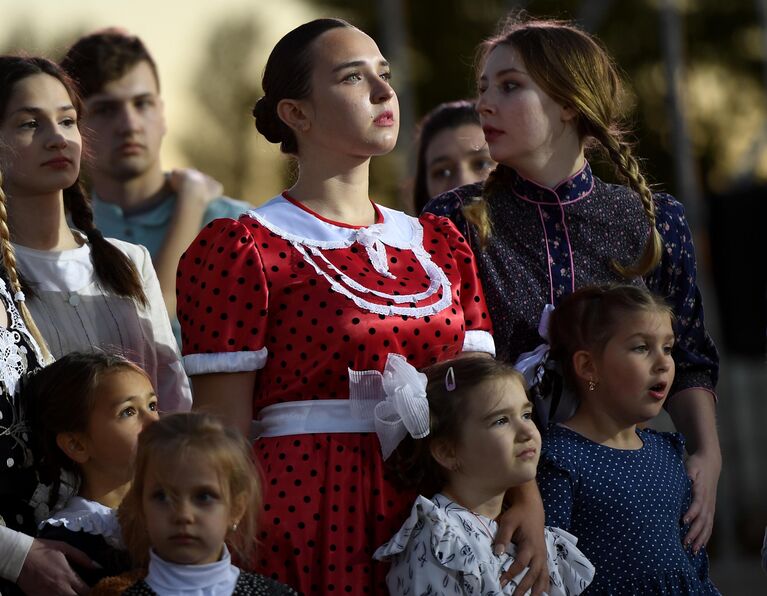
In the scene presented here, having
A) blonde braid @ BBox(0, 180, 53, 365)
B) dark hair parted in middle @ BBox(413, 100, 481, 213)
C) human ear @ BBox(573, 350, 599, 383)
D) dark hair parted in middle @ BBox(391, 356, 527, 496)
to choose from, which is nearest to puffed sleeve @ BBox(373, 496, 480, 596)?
dark hair parted in middle @ BBox(391, 356, 527, 496)

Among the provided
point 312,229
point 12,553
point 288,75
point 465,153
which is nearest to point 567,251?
point 312,229

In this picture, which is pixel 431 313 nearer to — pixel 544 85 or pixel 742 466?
pixel 544 85

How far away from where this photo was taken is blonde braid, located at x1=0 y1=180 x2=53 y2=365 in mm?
3611

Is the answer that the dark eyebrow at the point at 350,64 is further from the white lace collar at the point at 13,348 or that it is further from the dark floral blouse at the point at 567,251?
the white lace collar at the point at 13,348

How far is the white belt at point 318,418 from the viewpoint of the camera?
134 inches

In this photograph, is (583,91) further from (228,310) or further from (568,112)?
(228,310)

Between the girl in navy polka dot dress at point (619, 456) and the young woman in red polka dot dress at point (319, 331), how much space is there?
0.42 metres

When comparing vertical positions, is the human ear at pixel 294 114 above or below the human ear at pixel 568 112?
above

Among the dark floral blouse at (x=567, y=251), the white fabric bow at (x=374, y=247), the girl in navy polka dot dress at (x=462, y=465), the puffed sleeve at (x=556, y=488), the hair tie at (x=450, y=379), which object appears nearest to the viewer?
the girl in navy polka dot dress at (x=462, y=465)

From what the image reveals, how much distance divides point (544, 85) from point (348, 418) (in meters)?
1.16

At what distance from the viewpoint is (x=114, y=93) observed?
5.07 metres

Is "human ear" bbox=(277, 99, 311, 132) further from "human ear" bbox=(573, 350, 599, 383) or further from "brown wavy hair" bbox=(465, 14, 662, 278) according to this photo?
"human ear" bbox=(573, 350, 599, 383)

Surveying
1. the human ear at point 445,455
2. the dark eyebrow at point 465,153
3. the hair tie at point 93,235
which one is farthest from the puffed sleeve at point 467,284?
the dark eyebrow at point 465,153

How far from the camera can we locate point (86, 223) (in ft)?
13.4
